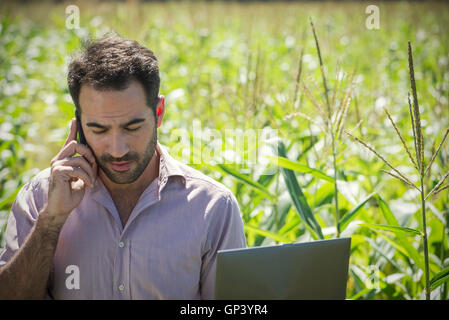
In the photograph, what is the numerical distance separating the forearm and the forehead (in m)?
0.40

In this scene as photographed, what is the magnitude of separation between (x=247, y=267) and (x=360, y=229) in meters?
1.64

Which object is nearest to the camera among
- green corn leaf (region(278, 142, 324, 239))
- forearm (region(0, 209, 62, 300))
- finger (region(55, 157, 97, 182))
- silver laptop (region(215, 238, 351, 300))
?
silver laptop (region(215, 238, 351, 300))

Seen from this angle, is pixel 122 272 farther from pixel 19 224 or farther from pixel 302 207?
Answer: pixel 302 207

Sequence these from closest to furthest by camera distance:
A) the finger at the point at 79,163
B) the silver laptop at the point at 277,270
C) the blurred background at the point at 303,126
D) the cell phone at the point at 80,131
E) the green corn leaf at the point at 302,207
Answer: the silver laptop at the point at 277,270 < the finger at the point at 79,163 < the cell phone at the point at 80,131 < the green corn leaf at the point at 302,207 < the blurred background at the point at 303,126

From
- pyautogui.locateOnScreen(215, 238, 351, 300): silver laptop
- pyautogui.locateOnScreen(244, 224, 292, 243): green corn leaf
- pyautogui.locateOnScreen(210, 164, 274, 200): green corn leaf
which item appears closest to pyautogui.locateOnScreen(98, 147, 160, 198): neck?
pyautogui.locateOnScreen(210, 164, 274, 200): green corn leaf

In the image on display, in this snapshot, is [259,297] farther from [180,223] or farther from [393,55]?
[393,55]

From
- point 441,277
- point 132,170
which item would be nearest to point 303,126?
point 441,277

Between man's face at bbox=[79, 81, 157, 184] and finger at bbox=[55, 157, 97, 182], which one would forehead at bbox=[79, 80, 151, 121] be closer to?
man's face at bbox=[79, 81, 157, 184]

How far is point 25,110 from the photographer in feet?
16.5

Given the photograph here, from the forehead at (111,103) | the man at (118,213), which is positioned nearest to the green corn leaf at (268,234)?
the man at (118,213)

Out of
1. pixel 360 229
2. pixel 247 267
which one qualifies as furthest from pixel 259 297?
pixel 360 229

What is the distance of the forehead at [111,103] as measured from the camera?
1597 mm

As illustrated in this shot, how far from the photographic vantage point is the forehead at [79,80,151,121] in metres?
1.60

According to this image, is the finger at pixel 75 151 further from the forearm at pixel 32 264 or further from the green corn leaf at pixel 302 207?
the green corn leaf at pixel 302 207
